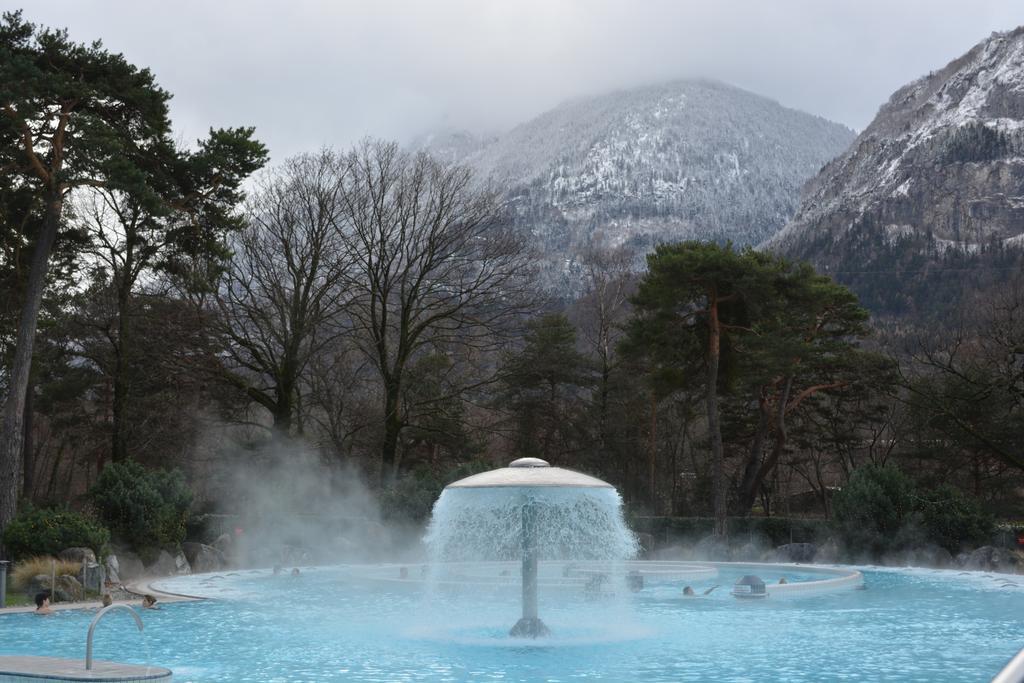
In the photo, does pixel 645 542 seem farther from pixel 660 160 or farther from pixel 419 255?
pixel 660 160

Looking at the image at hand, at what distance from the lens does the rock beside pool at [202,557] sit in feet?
82.2

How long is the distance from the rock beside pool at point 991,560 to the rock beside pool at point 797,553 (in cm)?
414

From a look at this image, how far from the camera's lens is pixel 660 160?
13338cm

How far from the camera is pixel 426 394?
37.7 metres

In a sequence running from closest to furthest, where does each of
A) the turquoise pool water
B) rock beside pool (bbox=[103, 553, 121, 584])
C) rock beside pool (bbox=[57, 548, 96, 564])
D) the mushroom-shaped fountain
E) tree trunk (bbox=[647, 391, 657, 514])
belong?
1. the turquoise pool water
2. the mushroom-shaped fountain
3. rock beside pool (bbox=[57, 548, 96, 564])
4. rock beside pool (bbox=[103, 553, 121, 584])
5. tree trunk (bbox=[647, 391, 657, 514])

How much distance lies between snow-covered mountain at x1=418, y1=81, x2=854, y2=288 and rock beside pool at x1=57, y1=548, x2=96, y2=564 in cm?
8372

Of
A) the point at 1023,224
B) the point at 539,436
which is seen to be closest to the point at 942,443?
the point at 539,436

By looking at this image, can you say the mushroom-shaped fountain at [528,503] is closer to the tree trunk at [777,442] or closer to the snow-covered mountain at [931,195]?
the tree trunk at [777,442]

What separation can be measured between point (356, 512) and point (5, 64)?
1697cm

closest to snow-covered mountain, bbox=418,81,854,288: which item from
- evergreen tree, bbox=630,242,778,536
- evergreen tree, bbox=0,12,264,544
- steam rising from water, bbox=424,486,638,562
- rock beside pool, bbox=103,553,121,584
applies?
evergreen tree, bbox=630,242,778,536

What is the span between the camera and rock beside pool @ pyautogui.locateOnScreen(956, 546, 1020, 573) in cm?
2562

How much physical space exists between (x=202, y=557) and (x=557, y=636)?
1396 centimetres

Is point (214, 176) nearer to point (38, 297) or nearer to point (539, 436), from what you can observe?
point (38, 297)

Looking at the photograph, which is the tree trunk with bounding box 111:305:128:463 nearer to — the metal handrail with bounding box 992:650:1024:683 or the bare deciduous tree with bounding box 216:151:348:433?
the bare deciduous tree with bounding box 216:151:348:433
